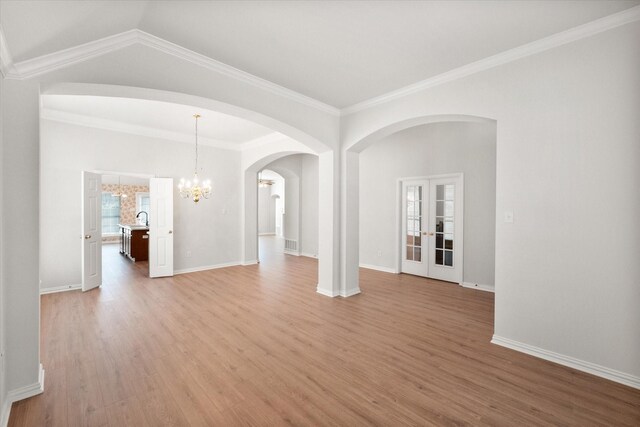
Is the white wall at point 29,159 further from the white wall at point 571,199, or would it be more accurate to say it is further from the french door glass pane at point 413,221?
the french door glass pane at point 413,221

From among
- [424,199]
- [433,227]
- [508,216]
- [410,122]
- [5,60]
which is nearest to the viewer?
[5,60]

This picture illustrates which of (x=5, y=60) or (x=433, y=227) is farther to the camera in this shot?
(x=433, y=227)

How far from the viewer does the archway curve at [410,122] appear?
354cm

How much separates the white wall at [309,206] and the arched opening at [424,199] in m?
2.00

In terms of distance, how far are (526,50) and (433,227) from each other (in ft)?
12.3

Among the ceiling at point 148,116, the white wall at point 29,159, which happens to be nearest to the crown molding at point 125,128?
the ceiling at point 148,116

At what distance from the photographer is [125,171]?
5.89m

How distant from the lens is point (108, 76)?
101 inches

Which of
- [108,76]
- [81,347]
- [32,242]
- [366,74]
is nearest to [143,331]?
[81,347]

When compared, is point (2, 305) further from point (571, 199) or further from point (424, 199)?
point (424, 199)

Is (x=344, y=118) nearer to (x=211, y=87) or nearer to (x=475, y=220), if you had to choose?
(x=211, y=87)

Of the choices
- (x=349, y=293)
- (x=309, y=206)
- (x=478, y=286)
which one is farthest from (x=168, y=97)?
(x=309, y=206)

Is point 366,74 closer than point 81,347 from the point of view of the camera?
No

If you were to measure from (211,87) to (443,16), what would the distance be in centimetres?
242
